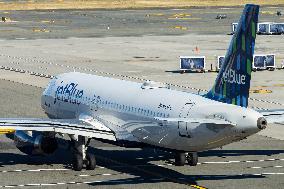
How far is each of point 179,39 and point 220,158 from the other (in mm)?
98339

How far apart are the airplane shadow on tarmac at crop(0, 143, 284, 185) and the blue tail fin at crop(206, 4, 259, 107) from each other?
496 cm

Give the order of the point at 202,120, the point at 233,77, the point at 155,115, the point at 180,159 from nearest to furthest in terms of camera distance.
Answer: the point at 202,120
the point at 233,77
the point at 155,115
the point at 180,159

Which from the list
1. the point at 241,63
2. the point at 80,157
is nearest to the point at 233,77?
the point at 241,63

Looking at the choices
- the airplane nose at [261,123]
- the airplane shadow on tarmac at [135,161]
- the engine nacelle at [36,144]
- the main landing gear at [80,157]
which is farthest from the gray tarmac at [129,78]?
the airplane nose at [261,123]

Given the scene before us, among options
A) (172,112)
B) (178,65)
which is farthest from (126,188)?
(178,65)

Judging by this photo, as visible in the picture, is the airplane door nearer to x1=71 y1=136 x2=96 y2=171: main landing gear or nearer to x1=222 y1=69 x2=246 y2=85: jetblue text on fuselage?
x1=222 y1=69 x2=246 y2=85: jetblue text on fuselage

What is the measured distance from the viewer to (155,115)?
4947cm

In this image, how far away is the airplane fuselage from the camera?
4447 cm

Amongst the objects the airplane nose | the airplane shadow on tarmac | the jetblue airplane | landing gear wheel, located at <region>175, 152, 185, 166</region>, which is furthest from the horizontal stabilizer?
landing gear wheel, located at <region>175, 152, 185, 166</region>

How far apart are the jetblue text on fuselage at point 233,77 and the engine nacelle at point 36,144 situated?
11.9 m

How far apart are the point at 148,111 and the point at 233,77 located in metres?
5.61

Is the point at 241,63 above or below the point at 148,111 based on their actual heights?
above

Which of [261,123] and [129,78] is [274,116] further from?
[129,78]

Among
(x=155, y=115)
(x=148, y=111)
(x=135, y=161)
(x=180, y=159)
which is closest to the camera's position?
(x=155, y=115)
